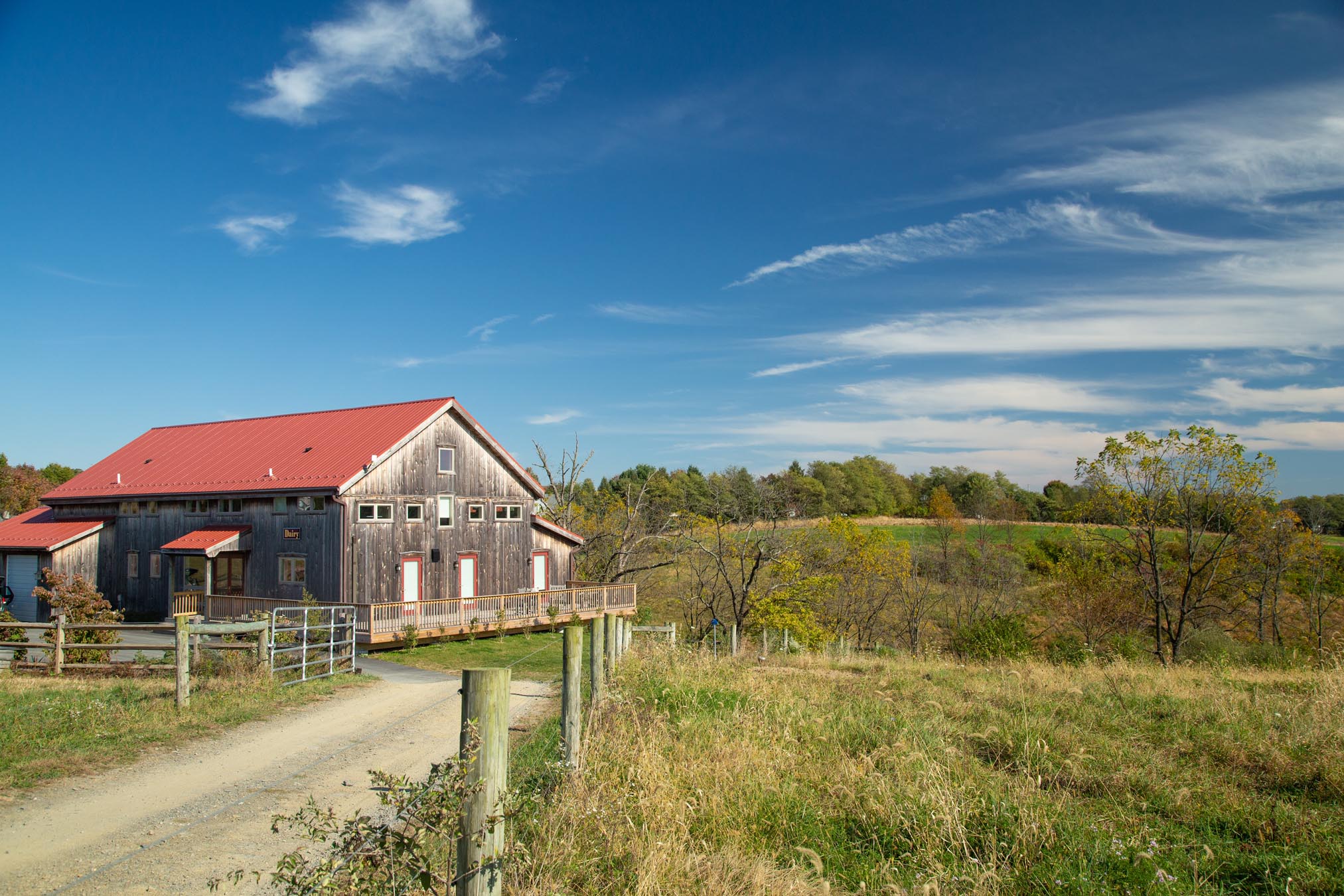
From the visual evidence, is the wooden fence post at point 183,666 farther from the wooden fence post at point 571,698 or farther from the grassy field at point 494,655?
the wooden fence post at point 571,698

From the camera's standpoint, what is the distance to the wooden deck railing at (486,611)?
24.3m

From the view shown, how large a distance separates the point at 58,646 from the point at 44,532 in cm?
1975

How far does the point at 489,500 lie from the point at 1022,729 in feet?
83.3

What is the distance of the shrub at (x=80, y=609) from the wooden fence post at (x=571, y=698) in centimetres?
1637

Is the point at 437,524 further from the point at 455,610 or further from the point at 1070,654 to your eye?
the point at 1070,654

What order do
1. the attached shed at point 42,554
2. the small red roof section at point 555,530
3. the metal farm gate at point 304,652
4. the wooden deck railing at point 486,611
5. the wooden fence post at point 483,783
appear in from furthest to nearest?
1. the small red roof section at point 555,530
2. the attached shed at point 42,554
3. the wooden deck railing at point 486,611
4. the metal farm gate at point 304,652
5. the wooden fence post at point 483,783

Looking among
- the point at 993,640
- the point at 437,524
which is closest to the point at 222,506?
the point at 437,524

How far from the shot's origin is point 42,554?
30.5 metres

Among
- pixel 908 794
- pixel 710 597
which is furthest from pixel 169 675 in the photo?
pixel 710 597

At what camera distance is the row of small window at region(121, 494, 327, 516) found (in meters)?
27.1

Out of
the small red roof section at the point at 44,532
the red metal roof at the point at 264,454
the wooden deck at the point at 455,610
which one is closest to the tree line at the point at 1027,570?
the wooden deck at the point at 455,610

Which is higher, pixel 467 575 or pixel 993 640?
pixel 467 575

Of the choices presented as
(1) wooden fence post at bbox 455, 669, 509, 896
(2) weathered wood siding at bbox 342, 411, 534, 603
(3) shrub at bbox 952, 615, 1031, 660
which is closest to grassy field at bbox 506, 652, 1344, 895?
(1) wooden fence post at bbox 455, 669, 509, 896

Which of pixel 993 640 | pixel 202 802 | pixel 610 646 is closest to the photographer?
pixel 202 802
